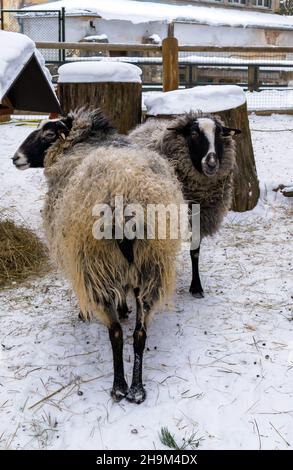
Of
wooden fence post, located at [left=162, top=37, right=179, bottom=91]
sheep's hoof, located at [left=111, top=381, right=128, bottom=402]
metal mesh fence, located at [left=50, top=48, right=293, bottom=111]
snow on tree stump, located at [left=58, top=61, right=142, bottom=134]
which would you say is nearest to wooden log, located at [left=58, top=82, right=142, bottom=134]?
snow on tree stump, located at [left=58, top=61, right=142, bottom=134]

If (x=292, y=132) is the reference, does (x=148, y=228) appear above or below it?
above

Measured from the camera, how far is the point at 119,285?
8.93 ft

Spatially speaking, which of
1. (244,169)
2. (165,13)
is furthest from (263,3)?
(244,169)

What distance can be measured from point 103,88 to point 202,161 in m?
1.80

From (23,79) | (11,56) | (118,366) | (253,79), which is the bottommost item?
(118,366)

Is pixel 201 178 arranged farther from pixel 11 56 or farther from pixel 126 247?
pixel 11 56

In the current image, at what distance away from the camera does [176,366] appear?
3.04 m

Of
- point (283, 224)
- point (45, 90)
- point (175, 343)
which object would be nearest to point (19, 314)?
point (175, 343)

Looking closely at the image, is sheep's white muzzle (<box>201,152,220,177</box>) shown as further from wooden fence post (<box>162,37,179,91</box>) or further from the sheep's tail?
wooden fence post (<box>162,37,179,91</box>)

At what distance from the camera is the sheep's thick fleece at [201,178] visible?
395cm

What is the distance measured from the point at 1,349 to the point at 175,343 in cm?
102

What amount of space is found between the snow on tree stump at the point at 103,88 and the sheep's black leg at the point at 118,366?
9.46ft

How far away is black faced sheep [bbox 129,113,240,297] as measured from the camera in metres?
3.82

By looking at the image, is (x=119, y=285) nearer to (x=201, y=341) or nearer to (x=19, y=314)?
(x=201, y=341)
